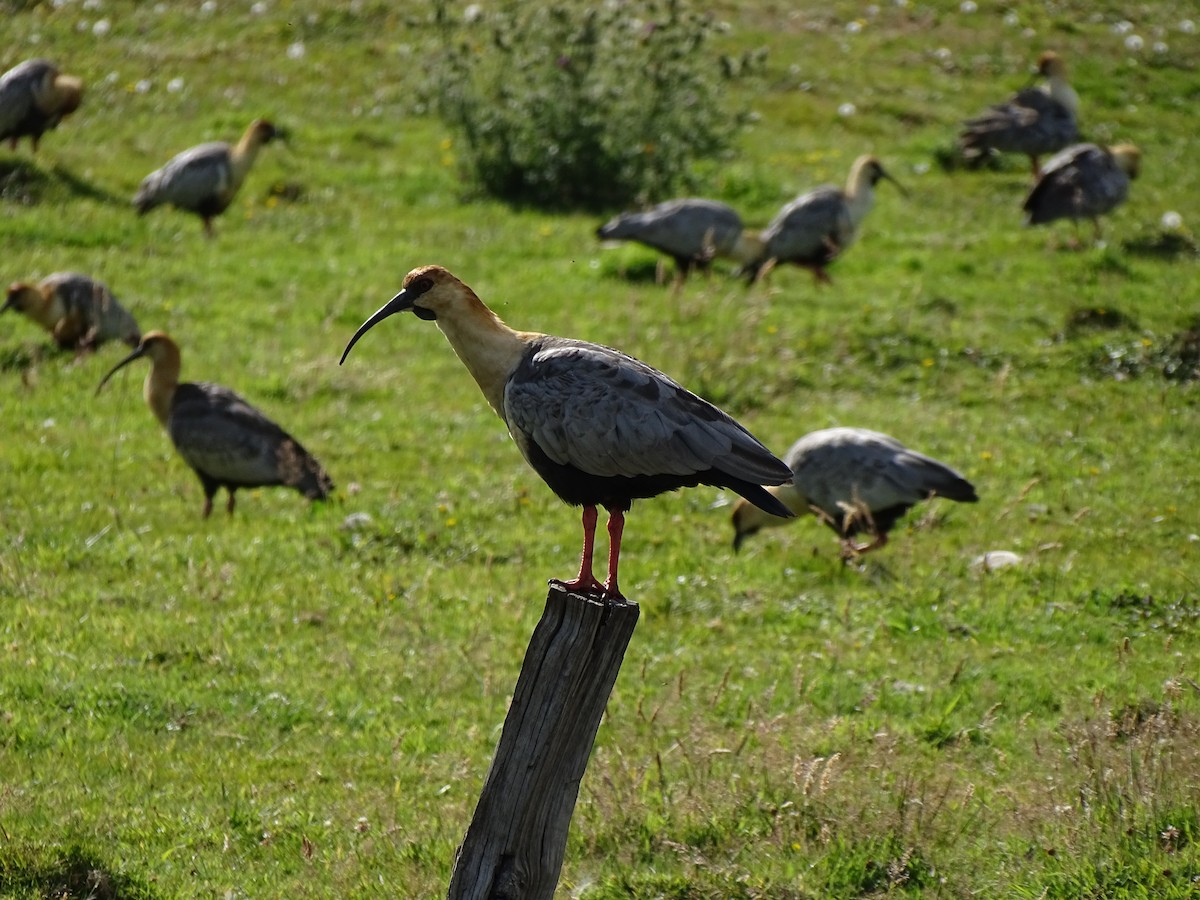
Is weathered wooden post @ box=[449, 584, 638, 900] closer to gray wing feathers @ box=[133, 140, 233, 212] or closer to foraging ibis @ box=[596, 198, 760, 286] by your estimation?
foraging ibis @ box=[596, 198, 760, 286]

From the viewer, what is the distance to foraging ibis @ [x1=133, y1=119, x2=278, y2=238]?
15.2 metres

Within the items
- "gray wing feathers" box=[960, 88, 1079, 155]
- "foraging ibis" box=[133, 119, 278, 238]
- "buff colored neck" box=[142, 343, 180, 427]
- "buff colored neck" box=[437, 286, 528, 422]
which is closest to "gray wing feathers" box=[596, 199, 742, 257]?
"foraging ibis" box=[133, 119, 278, 238]

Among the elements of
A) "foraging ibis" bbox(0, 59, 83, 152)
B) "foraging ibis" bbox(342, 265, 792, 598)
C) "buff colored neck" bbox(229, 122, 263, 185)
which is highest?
"foraging ibis" bbox(342, 265, 792, 598)

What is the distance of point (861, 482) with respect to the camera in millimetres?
8859

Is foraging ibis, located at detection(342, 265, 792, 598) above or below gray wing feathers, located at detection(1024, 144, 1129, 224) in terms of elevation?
above

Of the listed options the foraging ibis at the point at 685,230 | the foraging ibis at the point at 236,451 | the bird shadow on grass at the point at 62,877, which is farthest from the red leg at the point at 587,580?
the foraging ibis at the point at 685,230

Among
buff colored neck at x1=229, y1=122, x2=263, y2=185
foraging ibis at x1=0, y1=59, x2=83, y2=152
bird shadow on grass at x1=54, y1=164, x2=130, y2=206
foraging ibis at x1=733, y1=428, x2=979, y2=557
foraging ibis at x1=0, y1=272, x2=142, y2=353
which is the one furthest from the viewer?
foraging ibis at x1=0, y1=59, x2=83, y2=152

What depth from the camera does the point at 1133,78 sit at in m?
21.4

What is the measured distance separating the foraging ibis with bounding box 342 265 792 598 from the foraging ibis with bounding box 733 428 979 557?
349cm

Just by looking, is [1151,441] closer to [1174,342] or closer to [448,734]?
[1174,342]

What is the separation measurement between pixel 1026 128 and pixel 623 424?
45.9 ft

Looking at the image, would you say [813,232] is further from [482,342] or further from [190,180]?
[482,342]

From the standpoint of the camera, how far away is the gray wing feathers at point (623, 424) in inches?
202

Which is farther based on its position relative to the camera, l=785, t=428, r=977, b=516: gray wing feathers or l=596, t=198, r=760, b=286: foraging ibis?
l=596, t=198, r=760, b=286: foraging ibis
